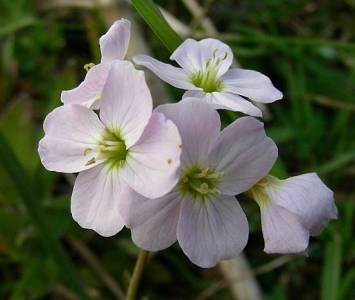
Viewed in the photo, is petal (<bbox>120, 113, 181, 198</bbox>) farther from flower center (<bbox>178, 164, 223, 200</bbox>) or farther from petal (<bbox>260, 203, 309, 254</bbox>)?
petal (<bbox>260, 203, 309, 254</bbox>)

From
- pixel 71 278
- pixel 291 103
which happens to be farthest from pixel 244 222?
pixel 291 103

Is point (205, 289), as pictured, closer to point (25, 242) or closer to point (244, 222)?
point (25, 242)

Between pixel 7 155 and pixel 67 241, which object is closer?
pixel 7 155

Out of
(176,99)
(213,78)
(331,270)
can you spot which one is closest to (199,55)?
(213,78)

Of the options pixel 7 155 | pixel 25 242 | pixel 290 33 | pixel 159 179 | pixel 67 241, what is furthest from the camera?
pixel 290 33

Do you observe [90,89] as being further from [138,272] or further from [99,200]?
[138,272]
